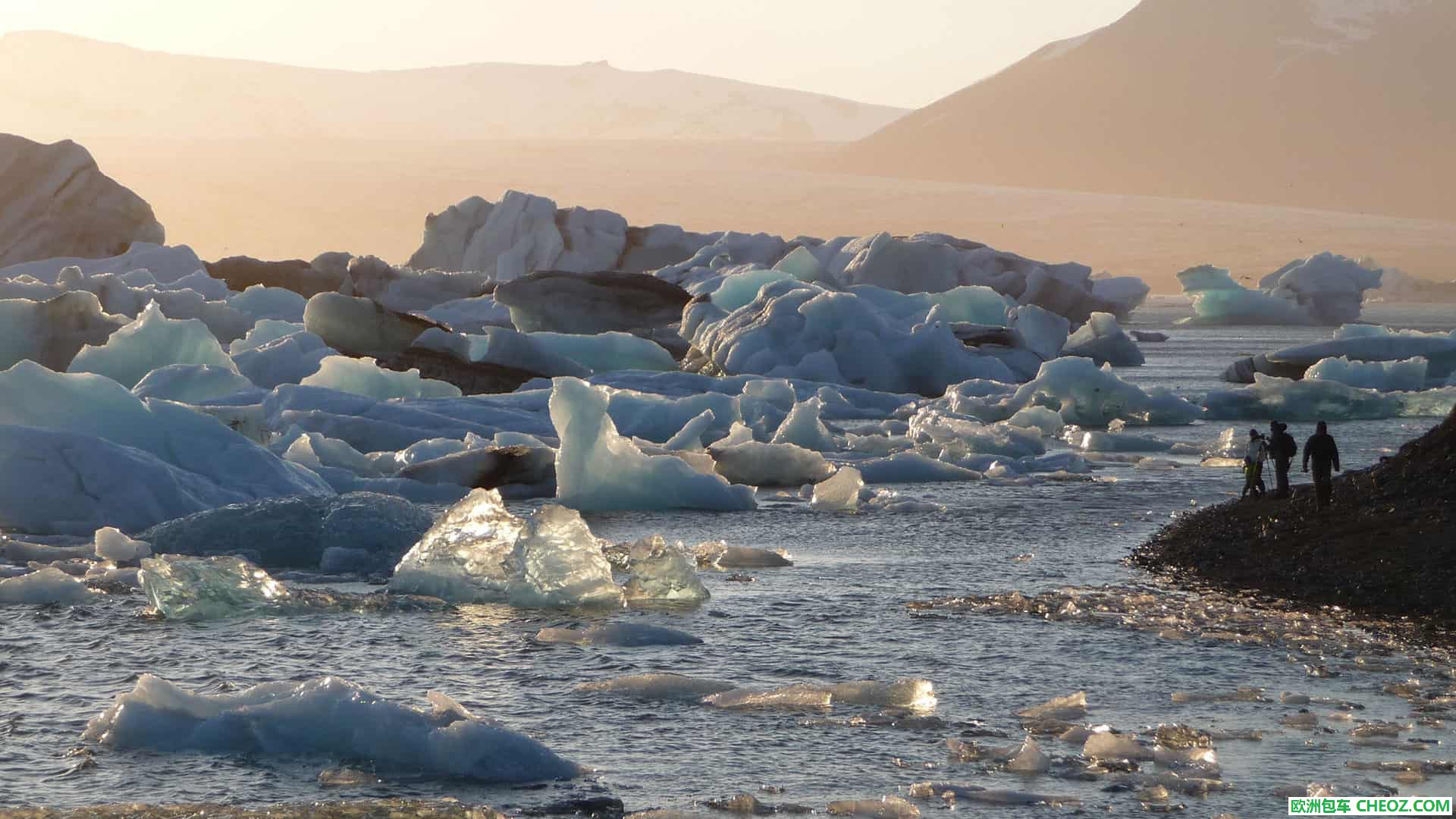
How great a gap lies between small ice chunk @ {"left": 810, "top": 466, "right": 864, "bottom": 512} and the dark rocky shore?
2.78 metres

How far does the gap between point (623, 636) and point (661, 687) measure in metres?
1.18

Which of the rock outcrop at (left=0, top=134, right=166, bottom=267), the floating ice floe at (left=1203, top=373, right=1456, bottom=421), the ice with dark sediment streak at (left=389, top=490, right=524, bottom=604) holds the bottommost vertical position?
the floating ice floe at (left=1203, top=373, right=1456, bottom=421)

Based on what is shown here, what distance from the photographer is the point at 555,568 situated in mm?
9531

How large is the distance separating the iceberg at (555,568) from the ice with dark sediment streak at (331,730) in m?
2.85

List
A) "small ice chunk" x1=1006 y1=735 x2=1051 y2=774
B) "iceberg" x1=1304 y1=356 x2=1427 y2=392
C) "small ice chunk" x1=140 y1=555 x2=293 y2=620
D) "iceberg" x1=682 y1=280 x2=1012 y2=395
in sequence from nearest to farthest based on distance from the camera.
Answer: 1. "small ice chunk" x1=1006 y1=735 x2=1051 y2=774
2. "small ice chunk" x1=140 y1=555 x2=293 y2=620
3. "iceberg" x1=1304 y1=356 x2=1427 y2=392
4. "iceberg" x1=682 y1=280 x2=1012 y2=395

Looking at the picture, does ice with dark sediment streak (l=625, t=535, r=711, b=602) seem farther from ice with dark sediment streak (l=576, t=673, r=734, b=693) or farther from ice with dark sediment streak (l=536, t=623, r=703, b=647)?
ice with dark sediment streak (l=576, t=673, r=734, b=693)

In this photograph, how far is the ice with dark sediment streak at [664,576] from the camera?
9.51 metres

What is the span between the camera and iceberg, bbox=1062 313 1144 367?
36156 millimetres

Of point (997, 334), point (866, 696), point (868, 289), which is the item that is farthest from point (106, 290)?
point (866, 696)

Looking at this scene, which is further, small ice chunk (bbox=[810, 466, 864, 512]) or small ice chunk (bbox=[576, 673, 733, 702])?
small ice chunk (bbox=[810, 466, 864, 512])

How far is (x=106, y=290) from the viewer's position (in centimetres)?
2891

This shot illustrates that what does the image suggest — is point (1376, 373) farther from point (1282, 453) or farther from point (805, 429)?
point (1282, 453)

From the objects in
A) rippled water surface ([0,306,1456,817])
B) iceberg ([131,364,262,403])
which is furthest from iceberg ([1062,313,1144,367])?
rippled water surface ([0,306,1456,817])

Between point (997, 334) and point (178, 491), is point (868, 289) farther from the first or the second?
point (178, 491)
